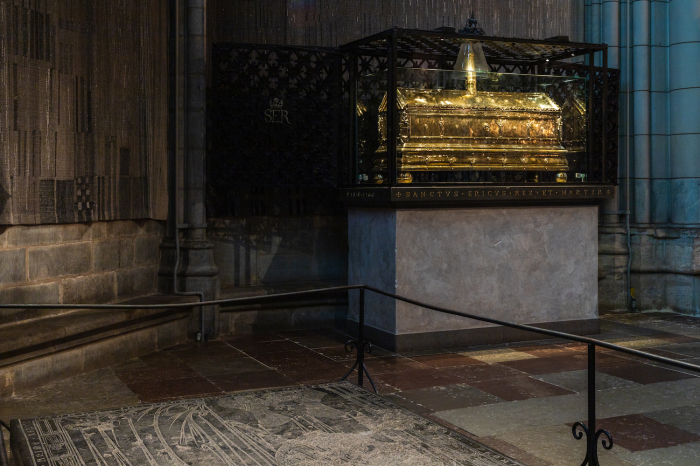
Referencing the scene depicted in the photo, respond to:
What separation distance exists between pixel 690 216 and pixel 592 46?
107 inches

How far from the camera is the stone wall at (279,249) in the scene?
8641 mm

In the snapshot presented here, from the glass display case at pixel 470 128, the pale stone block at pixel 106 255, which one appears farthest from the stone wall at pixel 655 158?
the pale stone block at pixel 106 255

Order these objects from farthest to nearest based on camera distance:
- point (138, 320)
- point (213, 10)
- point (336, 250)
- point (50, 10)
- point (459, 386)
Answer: point (336, 250) < point (213, 10) < point (138, 320) < point (50, 10) < point (459, 386)

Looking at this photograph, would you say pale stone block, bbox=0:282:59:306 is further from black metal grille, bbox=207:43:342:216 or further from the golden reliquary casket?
the golden reliquary casket

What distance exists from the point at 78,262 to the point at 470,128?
377 centimetres

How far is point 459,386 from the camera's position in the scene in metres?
5.97

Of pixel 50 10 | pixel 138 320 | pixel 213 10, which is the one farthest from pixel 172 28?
pixel 138 320

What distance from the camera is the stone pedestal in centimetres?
Result: 730

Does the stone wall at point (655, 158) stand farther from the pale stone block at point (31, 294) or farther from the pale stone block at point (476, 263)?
the pale stone block at point (31, 294)

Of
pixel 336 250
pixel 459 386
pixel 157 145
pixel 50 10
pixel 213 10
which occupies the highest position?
pixel 213 10

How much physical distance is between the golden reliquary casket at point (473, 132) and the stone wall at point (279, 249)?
Answer: 1.70m

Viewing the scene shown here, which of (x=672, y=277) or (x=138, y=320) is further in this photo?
(x=672, y=277)

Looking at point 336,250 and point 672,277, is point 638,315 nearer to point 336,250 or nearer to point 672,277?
point 672,277

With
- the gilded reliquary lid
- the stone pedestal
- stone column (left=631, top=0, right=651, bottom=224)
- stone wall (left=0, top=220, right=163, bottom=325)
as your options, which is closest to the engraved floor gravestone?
stone wall (left=0, top=220, right=163, bottom=325)
